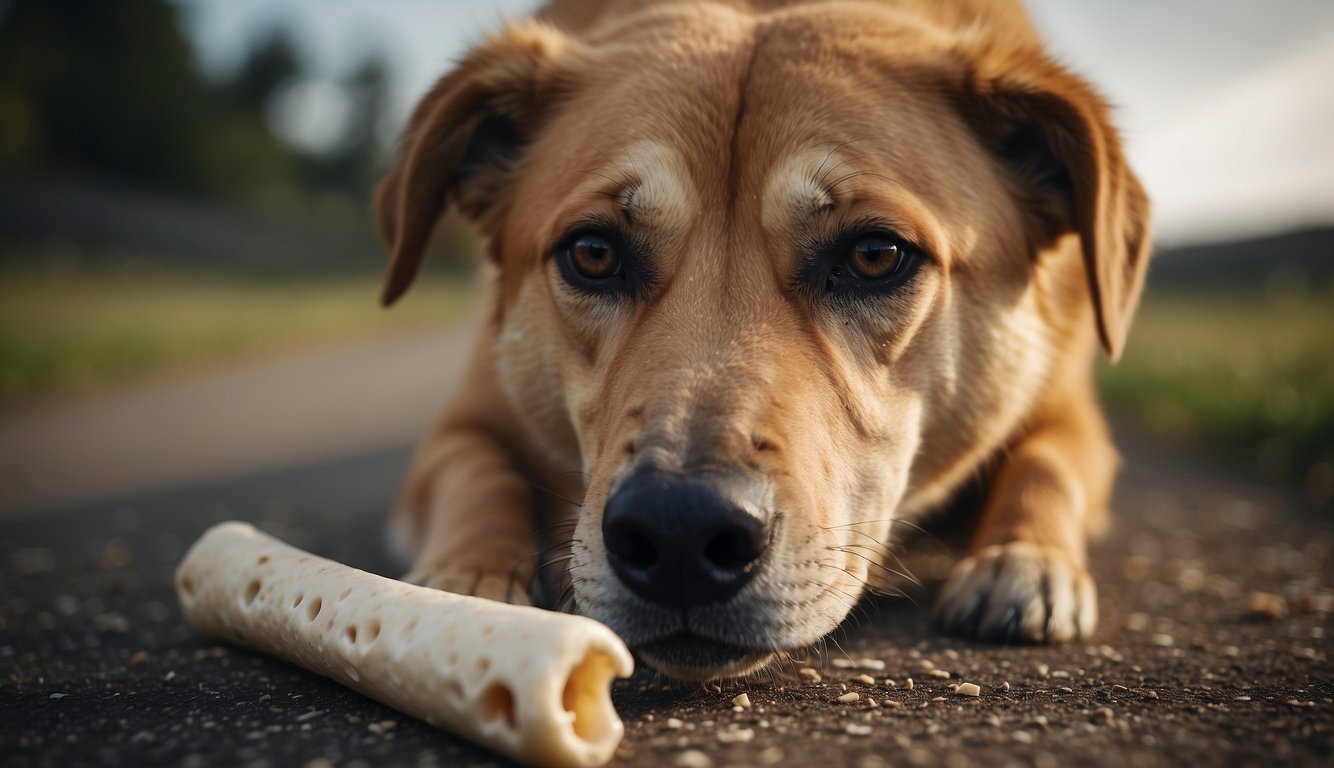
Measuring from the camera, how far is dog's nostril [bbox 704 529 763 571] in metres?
1.62

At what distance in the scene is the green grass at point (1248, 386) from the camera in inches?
186

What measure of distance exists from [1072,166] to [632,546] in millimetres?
1742

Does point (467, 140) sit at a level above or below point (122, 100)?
above

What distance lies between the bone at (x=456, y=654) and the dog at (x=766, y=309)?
0.25 m

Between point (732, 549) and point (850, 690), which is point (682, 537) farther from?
point (850, 690)

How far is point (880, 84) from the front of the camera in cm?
253

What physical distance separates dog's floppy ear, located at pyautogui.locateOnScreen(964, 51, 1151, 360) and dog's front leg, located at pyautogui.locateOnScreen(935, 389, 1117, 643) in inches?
18.3

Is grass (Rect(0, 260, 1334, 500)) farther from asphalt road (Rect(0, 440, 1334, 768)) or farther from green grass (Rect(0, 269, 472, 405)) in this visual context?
asphalt road (Rect(0, 440, 1334, 768))

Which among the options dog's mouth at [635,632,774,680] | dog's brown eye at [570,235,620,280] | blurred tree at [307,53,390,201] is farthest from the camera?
blurred tree at [307,53,390,201]

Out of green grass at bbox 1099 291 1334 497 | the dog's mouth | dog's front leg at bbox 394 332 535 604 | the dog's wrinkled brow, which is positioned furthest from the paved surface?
green grass at bbox 1099 291 1334 497

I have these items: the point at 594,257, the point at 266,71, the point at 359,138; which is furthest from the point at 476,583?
the point at 359,138

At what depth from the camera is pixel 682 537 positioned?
62.3 inches

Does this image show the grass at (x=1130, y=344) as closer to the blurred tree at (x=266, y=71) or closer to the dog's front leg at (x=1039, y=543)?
the dog's front leg at (x=1039, y=543)

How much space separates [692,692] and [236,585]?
0.98m
